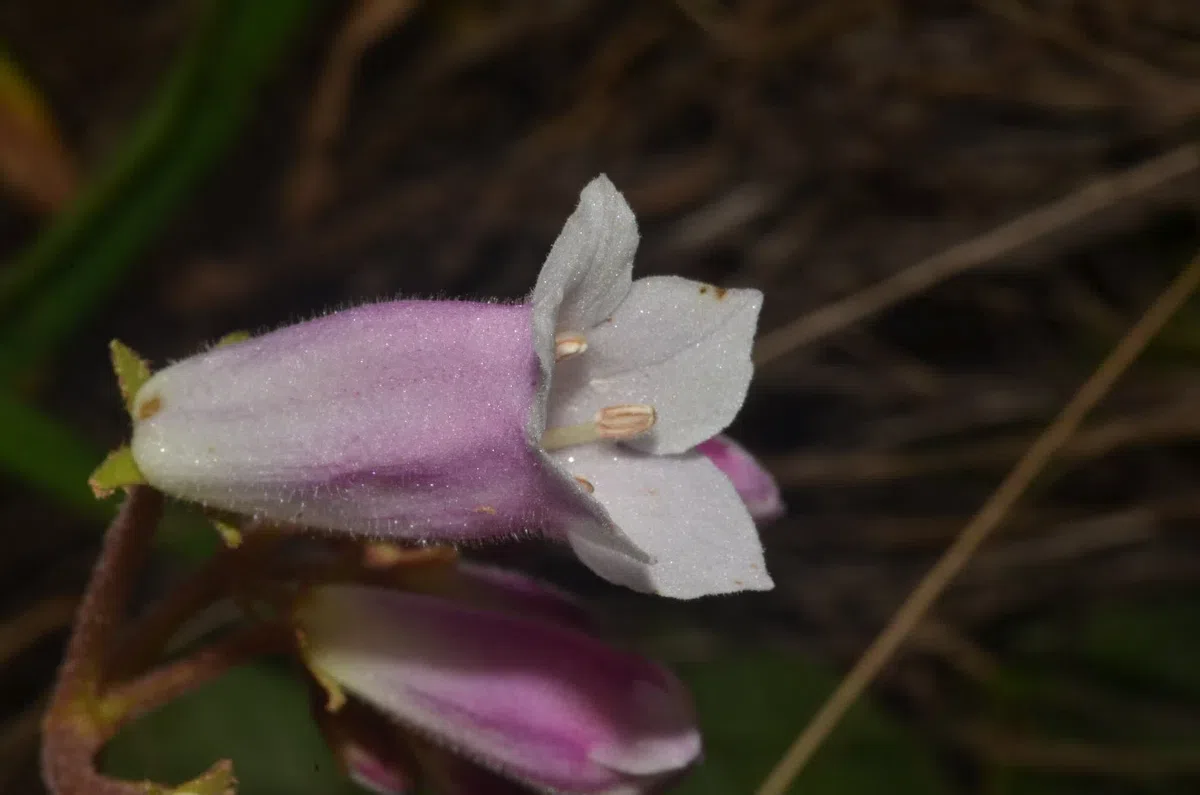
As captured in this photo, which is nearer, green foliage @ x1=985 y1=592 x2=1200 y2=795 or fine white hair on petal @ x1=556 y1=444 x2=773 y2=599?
fine white hair on petal @ x1=556 y1=444 x2=773 y2=599

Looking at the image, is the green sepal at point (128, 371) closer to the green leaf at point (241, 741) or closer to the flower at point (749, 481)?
the flower at point (749, 481)

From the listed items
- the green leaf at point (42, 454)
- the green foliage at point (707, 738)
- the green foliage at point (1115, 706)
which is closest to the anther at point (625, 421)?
the green foliage at point (707, 738)

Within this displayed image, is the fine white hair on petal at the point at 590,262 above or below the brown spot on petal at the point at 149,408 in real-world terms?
above

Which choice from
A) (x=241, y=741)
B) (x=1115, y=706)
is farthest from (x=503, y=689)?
(x=1115, y=706)

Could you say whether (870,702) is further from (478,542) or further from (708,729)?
(478,542)

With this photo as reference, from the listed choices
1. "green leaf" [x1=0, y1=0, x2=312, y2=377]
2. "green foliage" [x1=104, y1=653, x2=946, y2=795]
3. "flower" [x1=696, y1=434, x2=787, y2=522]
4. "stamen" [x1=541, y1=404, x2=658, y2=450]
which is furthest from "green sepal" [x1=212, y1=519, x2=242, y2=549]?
"green leaf" [x1=0, y1=0, x2=312, y2=377]

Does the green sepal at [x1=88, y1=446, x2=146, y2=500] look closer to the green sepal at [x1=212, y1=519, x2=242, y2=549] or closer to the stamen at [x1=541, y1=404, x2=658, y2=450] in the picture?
the green sepal at [x1=212, y1=519, x2=242, y2=549]
